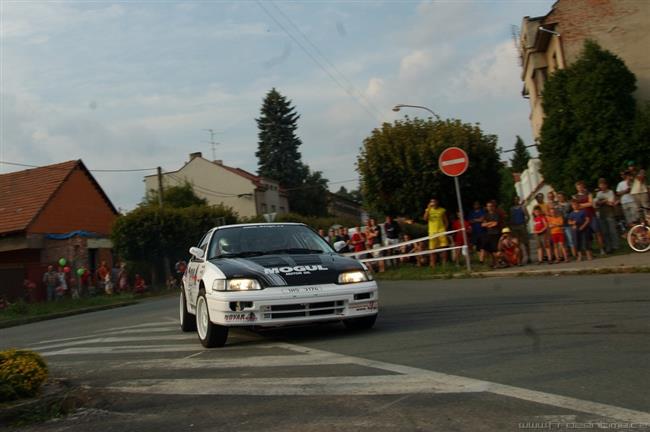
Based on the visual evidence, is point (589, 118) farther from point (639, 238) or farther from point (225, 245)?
point (225, 245)

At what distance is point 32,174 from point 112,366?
120 ft

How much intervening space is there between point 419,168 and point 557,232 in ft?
24.1

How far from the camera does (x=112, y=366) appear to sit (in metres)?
7.64

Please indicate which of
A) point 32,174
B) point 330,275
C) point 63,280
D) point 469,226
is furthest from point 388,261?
point 32,174

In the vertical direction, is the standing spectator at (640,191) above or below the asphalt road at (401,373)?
above

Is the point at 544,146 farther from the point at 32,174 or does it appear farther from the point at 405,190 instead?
the point at 32,174

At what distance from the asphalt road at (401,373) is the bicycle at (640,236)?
222 inches

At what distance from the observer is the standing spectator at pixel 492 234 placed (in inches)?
662

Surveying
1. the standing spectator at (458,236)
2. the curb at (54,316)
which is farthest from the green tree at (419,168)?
the curb at (54,316)

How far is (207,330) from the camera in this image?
8227 millimetres

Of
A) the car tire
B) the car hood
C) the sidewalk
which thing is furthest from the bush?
the sidewalk

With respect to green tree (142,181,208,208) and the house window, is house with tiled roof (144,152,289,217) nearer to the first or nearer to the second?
green tree (142,181,208,208)

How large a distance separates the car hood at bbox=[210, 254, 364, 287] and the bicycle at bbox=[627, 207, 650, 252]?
9368 mm

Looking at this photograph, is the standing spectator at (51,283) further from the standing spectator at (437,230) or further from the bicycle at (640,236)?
the bicycle at (640,236)
